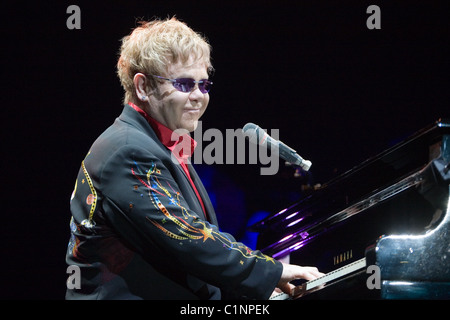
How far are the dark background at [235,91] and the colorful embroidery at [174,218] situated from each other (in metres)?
2.17

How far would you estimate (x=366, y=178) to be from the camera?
7.34 feet

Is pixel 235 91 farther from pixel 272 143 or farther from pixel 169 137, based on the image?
pixel 169 137

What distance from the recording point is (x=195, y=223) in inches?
68.2

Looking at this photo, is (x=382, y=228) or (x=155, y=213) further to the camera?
(x=382, y=228)

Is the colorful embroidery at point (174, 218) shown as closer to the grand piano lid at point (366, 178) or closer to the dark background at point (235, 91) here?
the grand piano lid at point (366, 178)

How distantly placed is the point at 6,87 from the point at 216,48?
1667mm

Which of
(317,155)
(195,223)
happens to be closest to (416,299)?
(195,223)

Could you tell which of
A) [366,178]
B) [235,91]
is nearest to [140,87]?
[366,178]

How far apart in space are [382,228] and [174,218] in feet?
3.18

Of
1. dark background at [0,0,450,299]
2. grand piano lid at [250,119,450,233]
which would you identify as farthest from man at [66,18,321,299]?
dark background at [0,0,450,299]

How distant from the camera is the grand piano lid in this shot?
1.83 metres

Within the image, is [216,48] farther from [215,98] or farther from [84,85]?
[84,85]

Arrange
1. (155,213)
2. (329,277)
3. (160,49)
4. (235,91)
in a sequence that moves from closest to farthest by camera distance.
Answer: (155,213) → (329,277) → (160,49) → (235,91)

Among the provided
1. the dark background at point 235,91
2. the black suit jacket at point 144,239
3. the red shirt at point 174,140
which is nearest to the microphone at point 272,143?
the red shirt at point 174,140
